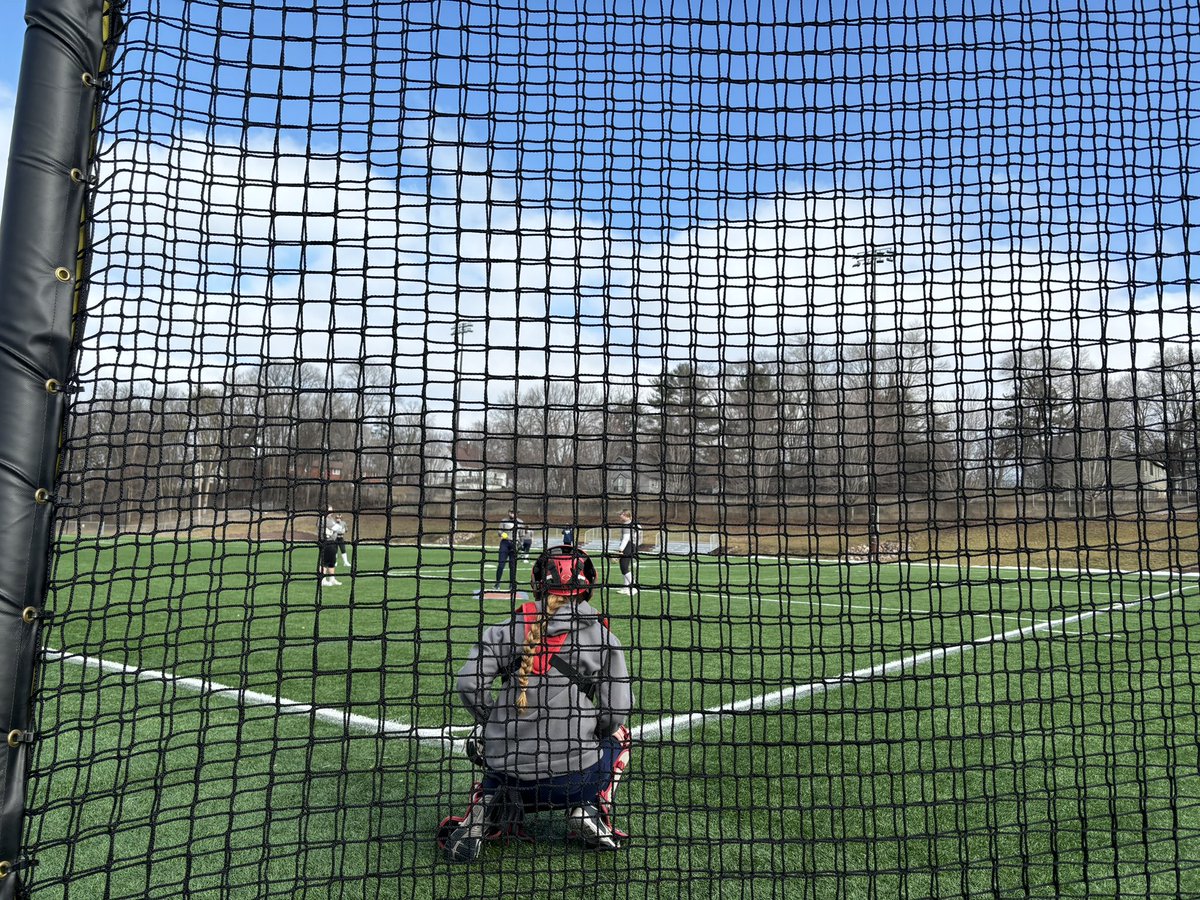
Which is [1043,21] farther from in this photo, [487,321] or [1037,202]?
[487,321]

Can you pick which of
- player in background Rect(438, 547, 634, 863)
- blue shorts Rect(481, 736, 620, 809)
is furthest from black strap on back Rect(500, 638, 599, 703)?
blue shorts Rect(481, 736, 620, 809)

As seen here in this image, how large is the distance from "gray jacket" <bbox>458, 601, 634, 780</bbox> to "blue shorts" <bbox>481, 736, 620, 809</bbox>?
0.04 meters

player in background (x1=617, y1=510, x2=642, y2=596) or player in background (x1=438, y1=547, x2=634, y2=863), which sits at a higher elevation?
player in background (x1=617, y1=510, x2=642, y2=596)

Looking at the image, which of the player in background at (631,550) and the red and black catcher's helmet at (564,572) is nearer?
the player in background at (631,550)

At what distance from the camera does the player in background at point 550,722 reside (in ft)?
9.78

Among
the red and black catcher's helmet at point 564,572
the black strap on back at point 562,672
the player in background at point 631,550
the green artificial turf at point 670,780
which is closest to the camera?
the green artificial turf at point 670,780

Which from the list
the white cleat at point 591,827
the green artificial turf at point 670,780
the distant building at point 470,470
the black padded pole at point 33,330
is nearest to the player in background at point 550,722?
the white cleat at point 591,827

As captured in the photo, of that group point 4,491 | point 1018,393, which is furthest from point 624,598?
point 4,491

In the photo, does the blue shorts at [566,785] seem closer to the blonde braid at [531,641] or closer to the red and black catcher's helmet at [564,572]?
the blonde braid at [531,641]

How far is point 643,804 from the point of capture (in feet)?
8.36

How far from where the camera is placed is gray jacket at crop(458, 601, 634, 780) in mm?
2959

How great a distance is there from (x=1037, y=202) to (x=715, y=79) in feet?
3.86

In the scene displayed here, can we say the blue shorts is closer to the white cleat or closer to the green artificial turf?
the white cleat

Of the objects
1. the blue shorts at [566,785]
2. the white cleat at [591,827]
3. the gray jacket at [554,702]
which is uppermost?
the gray jacket at [554,702]
